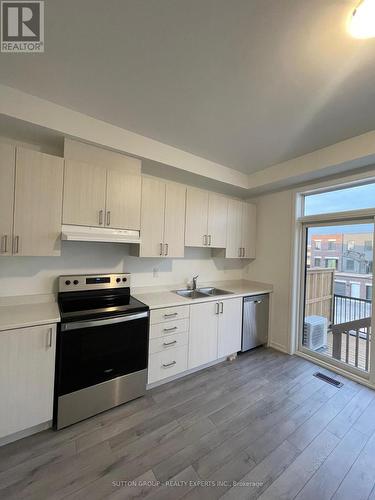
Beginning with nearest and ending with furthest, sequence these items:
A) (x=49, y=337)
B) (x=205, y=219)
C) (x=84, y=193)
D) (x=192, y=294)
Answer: (x=49, y=337) < (x=84, y=193) < (x=205, y=219) < (x=192, y=294)

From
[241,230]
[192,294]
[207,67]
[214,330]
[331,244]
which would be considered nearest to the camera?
[207,67]

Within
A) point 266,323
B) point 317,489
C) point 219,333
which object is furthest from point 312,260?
point 317,489

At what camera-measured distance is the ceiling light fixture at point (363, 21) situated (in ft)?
3.68

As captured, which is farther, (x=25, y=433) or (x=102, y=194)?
A: (x=102, y=194)

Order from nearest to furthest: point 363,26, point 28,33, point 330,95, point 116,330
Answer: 1. point 363,26
2. point 28,33
3. point 330,95
4. point 116,330

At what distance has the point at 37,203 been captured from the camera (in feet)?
6.16

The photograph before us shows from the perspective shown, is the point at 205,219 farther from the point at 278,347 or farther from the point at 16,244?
the point at 278,347

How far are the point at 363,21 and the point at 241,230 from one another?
250 centimetres

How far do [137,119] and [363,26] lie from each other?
172 centimetres

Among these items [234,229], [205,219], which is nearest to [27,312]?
[205,219]

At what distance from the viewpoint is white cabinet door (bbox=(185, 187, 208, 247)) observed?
2861mm

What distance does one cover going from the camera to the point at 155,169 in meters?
2.72

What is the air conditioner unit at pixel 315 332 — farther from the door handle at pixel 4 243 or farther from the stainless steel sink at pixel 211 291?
the door handle at pixel 4 243

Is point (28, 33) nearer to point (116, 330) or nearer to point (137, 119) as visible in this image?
point (137, 119)
